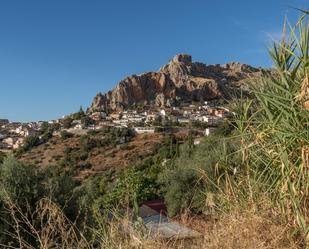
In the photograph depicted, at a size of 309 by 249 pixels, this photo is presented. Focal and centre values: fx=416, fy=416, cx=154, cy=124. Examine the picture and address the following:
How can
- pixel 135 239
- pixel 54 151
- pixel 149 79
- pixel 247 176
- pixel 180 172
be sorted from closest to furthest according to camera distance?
pixel 135 239 → pixel 247 176 → pixel 180 172 → pixel 54 151 → pixel 149 79

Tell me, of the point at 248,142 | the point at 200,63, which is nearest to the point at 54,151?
the point at 248,142

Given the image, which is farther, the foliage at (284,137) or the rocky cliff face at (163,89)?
the rocky cliff face at (163,89)

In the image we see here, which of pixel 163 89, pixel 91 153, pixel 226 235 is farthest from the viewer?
pixel 163 89

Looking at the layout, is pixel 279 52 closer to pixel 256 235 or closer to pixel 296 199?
pixel 296 199

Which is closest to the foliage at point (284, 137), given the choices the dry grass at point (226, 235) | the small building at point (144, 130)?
the dry grass at point (226, 235)

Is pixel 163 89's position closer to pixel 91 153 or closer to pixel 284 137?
pixel 91 153

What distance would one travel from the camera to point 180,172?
17250 mm

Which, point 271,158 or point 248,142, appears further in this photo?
point 248,142

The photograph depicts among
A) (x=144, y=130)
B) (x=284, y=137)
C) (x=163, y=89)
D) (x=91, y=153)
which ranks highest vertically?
(x=163, y=89)

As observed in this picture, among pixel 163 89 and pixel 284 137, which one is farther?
pixel 163 89

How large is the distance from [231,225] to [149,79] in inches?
4084

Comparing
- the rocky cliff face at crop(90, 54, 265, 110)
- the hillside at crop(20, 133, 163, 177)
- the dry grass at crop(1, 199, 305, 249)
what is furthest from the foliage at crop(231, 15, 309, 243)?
the rocky cliff face at crop(90, 54, 265, 110)

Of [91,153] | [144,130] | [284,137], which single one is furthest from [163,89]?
[284,137]

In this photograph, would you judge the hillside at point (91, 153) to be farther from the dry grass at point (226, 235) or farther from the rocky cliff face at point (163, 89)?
the rocky cliff face at point (163, 89)
